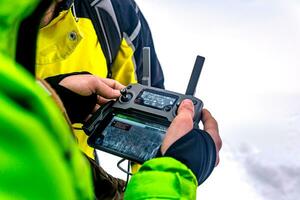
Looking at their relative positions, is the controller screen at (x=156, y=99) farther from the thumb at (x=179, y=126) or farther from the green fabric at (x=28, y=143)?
the green fabric at (x=28, y=143)

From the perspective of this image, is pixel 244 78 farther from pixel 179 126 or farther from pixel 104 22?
pixel 179 126

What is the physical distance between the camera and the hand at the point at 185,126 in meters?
0.81

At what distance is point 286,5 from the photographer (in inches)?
93.4

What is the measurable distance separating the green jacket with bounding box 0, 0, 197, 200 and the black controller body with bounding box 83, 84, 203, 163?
1.67 feet

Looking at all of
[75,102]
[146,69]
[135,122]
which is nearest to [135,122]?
[135,122]

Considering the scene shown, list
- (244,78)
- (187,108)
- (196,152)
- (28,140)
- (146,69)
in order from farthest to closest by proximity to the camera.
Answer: (244,78), (146,69), (187,108), (196,152), (28,140)

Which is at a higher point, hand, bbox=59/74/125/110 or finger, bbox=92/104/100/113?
hand, bbox=59/74/125/110

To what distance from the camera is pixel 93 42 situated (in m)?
1.21

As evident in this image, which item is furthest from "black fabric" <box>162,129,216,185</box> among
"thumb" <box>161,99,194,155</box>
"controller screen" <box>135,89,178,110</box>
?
"controller screen" <box>135,89,178,110</box>

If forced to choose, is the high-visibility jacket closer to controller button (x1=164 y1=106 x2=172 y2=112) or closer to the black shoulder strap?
the black shoulder strap

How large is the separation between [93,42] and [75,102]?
10.6 inches

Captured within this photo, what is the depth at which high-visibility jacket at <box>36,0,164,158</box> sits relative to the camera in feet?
3.75

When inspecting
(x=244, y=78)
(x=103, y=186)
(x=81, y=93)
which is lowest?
(x=244, y=78)

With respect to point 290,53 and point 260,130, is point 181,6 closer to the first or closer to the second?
point 290,53
